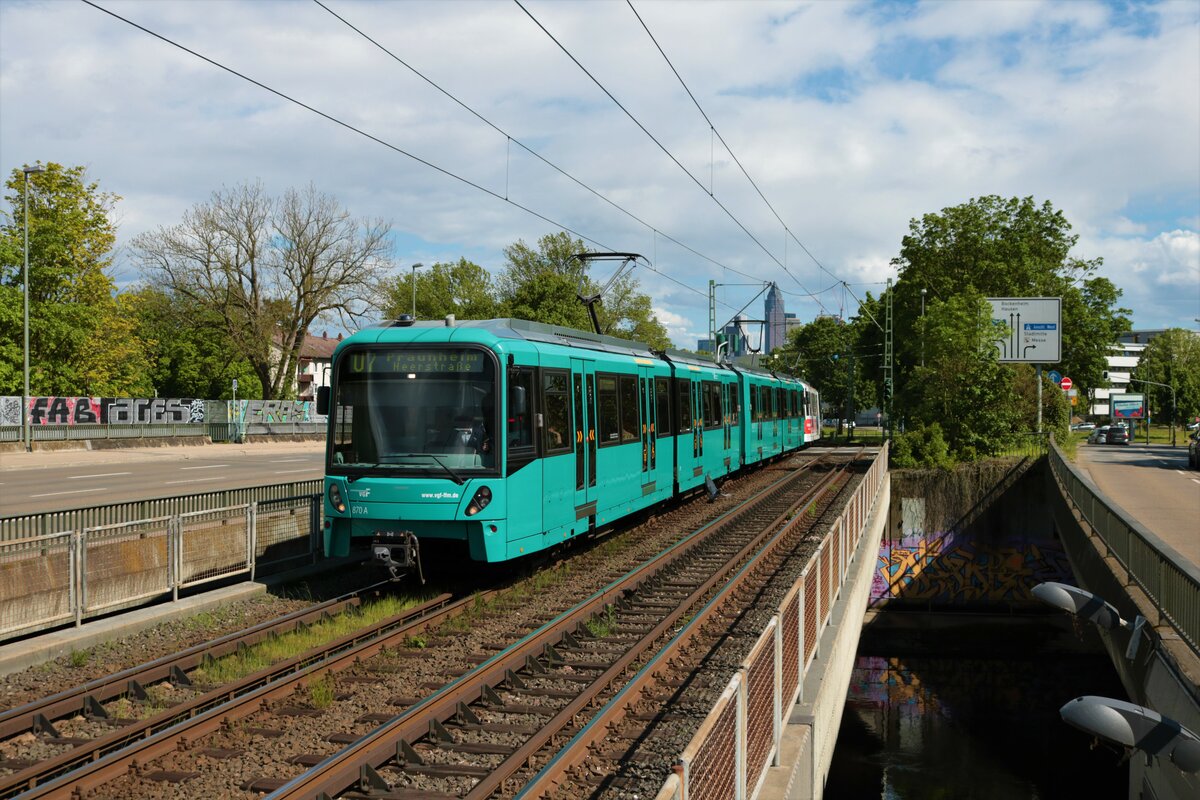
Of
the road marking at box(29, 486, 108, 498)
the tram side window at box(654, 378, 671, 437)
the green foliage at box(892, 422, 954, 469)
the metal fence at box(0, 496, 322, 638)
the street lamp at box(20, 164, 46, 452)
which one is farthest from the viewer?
the street lamp at box(20, 164, 46, 452)

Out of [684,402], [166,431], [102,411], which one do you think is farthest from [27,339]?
[684,402]

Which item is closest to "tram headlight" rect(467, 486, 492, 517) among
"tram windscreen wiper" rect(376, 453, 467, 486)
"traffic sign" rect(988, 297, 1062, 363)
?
"tram windscreen wiper" rect(376, 453, 467, 486)

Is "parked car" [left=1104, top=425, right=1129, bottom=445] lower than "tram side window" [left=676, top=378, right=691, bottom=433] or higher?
lower

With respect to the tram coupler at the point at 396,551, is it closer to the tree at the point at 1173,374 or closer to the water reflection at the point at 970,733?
the water reflection at the point at 970,733

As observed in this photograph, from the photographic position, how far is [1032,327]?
4038cm

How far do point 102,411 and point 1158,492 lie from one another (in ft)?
125

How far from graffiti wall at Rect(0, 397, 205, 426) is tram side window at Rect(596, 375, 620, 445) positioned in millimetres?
30129

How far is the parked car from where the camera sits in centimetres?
6394

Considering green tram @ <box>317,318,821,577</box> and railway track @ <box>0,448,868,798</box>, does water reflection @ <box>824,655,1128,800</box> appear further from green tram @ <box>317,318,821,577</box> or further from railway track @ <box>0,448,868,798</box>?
railway track @ <box>0,448,868,798</box>

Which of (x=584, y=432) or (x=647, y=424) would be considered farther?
(x=647, y=424)

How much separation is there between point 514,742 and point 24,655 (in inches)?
193

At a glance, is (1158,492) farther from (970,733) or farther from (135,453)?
(135,453)

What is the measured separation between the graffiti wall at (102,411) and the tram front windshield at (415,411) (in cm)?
3094

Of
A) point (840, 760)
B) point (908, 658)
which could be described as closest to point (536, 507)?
point (840, 760)
